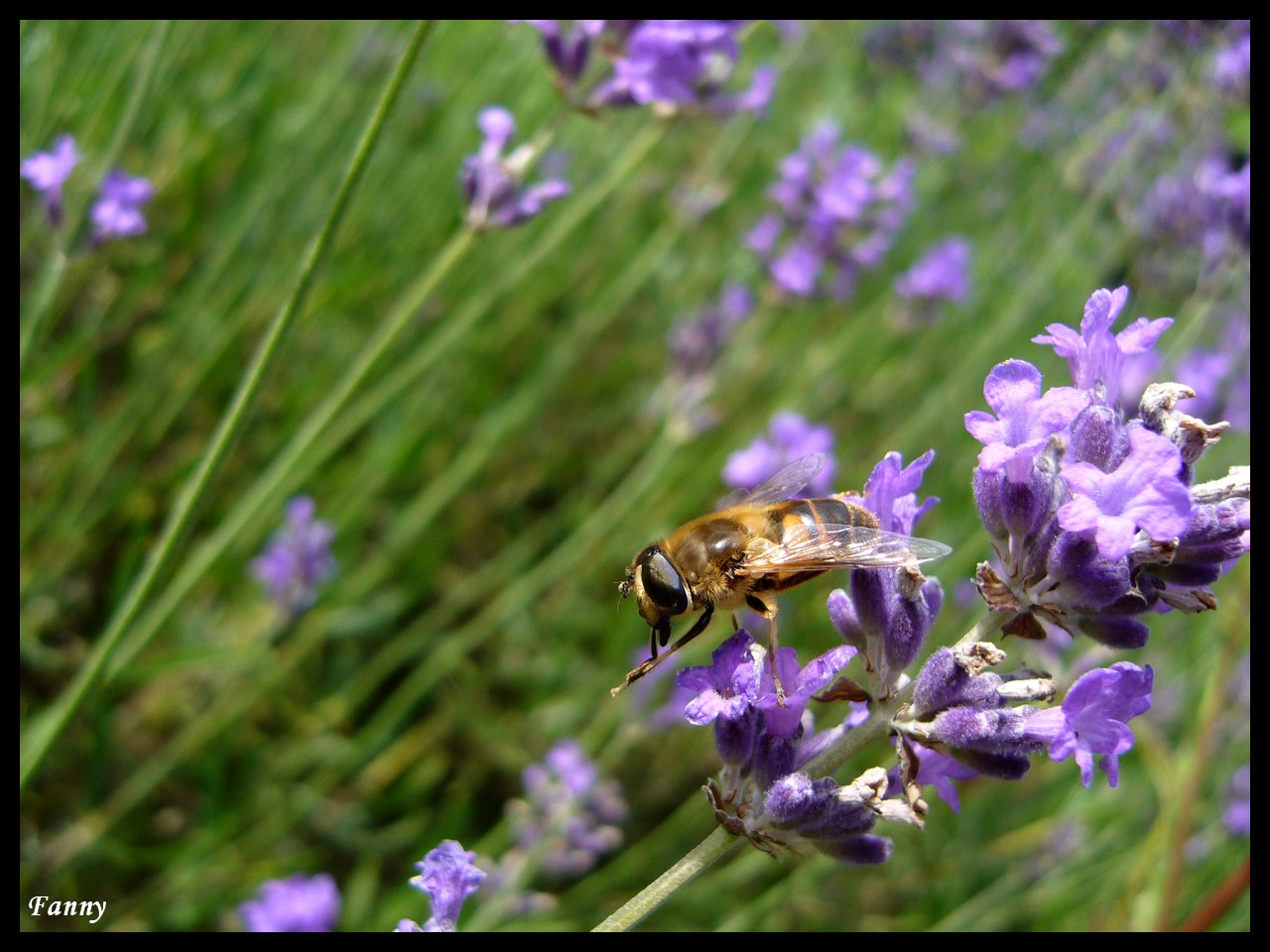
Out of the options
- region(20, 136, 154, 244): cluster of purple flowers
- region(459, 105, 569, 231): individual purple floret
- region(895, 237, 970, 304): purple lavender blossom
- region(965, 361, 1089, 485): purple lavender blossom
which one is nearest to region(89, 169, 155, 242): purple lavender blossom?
region(20, 136, 154, 244): cluster of purple flowers

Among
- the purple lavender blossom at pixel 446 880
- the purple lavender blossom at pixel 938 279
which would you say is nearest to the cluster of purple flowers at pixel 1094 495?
the purple lavender blossom at pixel 446 880

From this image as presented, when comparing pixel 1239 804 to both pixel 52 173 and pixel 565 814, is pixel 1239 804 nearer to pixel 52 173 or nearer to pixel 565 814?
pixel 565 814

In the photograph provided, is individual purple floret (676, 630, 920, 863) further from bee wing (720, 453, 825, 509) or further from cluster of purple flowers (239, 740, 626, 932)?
cluster of purple flowers (239, 740, 626, 932)

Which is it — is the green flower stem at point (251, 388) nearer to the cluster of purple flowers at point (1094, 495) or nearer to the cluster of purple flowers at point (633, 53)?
the cluster of purple flowers at point (633, 53)

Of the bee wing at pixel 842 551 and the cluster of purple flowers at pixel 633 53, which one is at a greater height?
the cluster of purple flowers at pixel 633 53

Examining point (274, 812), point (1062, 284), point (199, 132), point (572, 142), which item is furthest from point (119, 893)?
point (1062, 284)

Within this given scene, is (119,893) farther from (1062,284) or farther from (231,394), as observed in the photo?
(1062,284)
